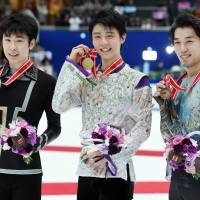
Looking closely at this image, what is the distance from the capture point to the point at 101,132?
110 inches

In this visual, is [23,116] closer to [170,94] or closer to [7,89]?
[7,89]

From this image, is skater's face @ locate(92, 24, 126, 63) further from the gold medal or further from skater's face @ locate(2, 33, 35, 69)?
skater's face @ locate(2, 33, 35, 69)

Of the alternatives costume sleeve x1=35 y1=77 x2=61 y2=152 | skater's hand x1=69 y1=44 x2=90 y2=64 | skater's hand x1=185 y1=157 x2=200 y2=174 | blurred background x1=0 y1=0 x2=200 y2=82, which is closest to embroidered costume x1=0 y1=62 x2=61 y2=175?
costume sleeve x1=35 y1=77 x2=61 y2=152

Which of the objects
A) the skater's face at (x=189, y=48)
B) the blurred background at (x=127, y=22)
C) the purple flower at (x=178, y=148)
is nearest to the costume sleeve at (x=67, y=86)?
the skater's face at (x=189, y=48)

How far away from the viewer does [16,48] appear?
10.2ft

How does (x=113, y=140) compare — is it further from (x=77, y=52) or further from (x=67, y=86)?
(x=77, y=52)

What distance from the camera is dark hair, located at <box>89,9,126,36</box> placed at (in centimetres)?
302

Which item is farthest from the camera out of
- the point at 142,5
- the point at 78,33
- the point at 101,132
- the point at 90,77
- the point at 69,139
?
the point at 142,5

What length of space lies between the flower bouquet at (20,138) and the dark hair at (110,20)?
2.20ft

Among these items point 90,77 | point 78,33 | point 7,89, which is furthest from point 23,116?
point 78,33

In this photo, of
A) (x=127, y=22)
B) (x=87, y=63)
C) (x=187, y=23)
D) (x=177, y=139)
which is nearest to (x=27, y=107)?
(x=87, y=63)

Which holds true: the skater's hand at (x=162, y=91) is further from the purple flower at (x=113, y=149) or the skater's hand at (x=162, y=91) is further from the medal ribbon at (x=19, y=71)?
the medal ribbon at (x=19, y=71)

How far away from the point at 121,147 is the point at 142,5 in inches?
666

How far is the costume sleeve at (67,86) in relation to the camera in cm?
300
